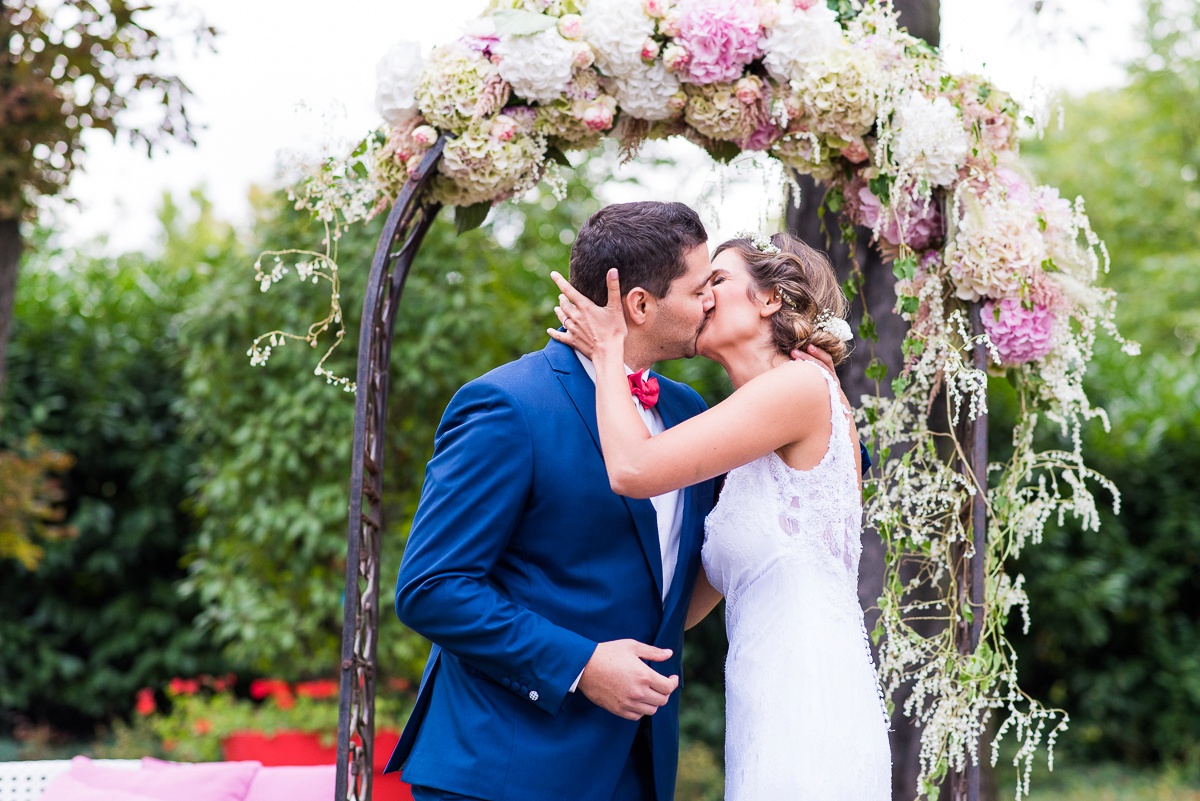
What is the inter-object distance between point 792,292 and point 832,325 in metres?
0.13

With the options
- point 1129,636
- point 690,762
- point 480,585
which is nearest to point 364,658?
point 480,585

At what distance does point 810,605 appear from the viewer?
235 centimetres

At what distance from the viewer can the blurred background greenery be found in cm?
556

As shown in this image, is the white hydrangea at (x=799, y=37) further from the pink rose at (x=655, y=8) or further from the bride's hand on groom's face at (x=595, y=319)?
the bride's hand on groom's face at (x=595, y=319)

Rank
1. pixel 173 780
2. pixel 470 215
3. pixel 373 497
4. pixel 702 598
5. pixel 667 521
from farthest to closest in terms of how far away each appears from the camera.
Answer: pixel 173 780 < pixel 470 215 < pixel 373 497 < pixel 702 598 < pixel 667 521

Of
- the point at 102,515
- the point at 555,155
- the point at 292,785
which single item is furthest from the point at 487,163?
the point at 102,515

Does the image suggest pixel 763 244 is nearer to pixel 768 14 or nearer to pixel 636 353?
pixel 636 353

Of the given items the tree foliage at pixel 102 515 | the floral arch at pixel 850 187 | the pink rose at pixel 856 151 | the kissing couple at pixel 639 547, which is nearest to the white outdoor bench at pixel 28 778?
the floral arch at pixel 850 187

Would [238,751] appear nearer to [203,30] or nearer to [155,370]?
[155,370]

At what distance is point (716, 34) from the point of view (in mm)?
2600

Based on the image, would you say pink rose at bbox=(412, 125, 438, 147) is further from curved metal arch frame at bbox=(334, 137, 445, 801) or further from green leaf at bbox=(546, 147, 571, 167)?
green leaf at bbox=(546, 147, 571, 167)

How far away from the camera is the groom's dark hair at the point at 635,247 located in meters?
2.31

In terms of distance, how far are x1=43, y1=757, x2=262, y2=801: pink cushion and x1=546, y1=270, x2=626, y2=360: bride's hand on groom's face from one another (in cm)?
174

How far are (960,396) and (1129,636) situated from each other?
19.1 ft
